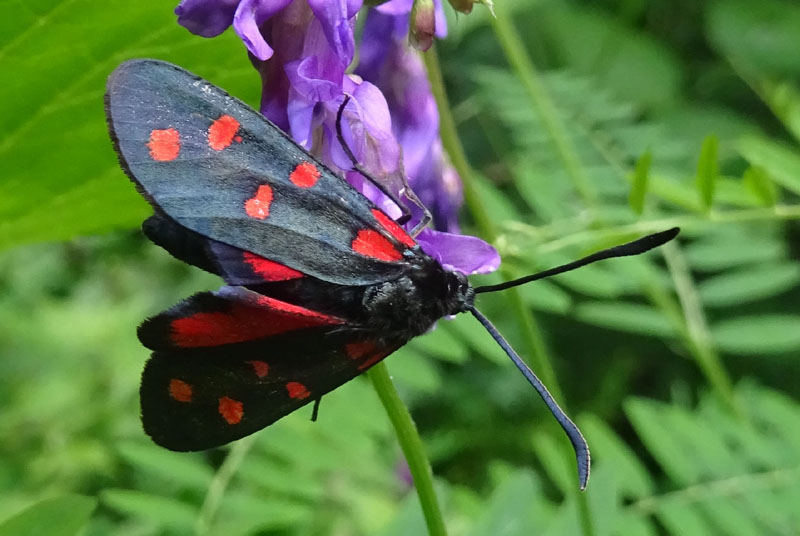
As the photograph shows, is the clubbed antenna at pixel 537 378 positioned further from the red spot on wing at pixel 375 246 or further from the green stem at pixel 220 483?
the green stem at pixel 220 483

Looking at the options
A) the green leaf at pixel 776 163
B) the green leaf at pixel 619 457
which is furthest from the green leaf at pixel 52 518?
the green leaf at pixel 776 163

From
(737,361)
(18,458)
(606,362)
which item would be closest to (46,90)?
(18,458)

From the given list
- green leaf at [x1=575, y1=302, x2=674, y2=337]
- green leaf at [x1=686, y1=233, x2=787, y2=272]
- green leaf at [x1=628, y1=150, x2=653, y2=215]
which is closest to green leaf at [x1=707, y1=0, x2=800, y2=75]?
green leaf at [x1=686, y1=233, x2=787, y2=272]

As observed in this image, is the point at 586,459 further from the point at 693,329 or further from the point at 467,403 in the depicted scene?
the point at 467,403

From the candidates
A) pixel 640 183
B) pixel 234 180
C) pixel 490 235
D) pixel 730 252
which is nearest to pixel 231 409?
pixel 234 180

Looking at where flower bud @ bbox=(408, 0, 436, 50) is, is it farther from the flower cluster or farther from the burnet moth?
the burnet moth

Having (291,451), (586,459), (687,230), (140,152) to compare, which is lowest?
(291,451)
